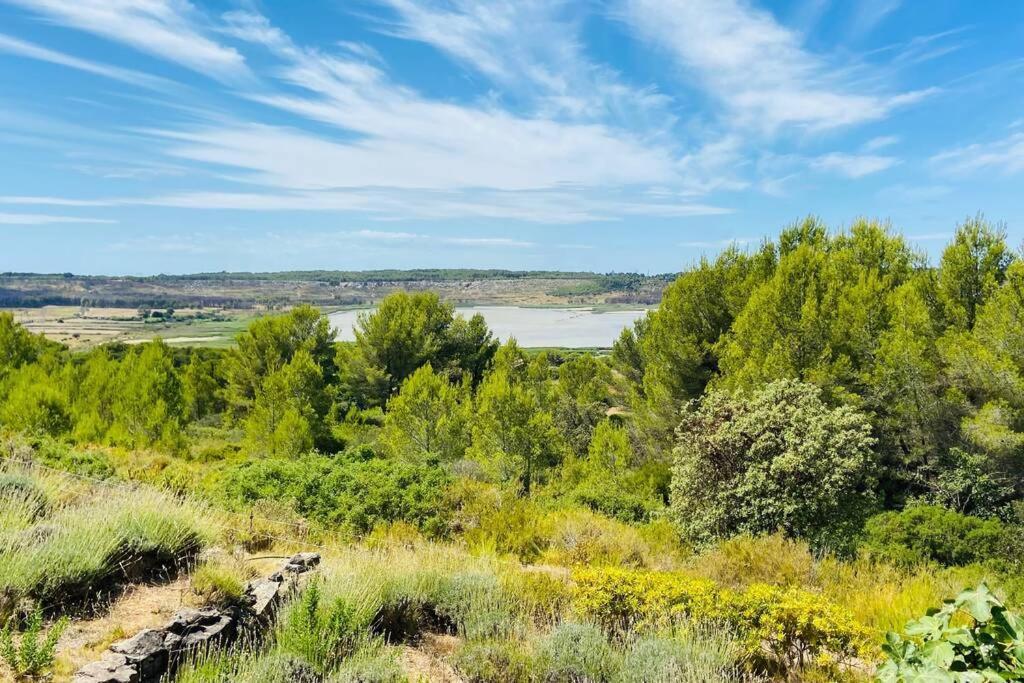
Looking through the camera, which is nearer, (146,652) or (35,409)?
(146,652)

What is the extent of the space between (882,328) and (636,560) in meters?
10.9

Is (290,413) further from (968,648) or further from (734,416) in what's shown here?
(968,648)

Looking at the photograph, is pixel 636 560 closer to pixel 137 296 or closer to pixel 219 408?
pixel 219 408

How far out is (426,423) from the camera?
23547mm

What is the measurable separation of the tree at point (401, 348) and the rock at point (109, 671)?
29487 millimetres

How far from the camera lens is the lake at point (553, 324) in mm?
72375

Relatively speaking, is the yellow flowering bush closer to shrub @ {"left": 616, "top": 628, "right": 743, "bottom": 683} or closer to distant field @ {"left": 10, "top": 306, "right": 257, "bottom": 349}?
shrub @ {"left": 616, "top": 628, "right": 743, "bottom": 683}

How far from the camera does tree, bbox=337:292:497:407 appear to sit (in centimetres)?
3434

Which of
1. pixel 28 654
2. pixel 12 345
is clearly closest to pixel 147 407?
pixel 12 345

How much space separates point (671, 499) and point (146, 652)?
9.69 m

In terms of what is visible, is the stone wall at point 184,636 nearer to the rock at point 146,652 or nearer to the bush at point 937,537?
the rock at point 146,652

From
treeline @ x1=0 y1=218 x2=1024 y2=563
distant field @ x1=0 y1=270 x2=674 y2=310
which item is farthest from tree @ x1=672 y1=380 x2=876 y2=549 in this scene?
distant field @ x1=0 y1=270 x2=674 y2=310

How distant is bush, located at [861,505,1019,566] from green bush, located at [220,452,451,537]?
7077 millimetres

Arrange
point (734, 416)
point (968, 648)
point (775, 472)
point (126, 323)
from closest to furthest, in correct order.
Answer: point (968, 648) → point (775, 472) → point (734, 416) → point (126, 323)
